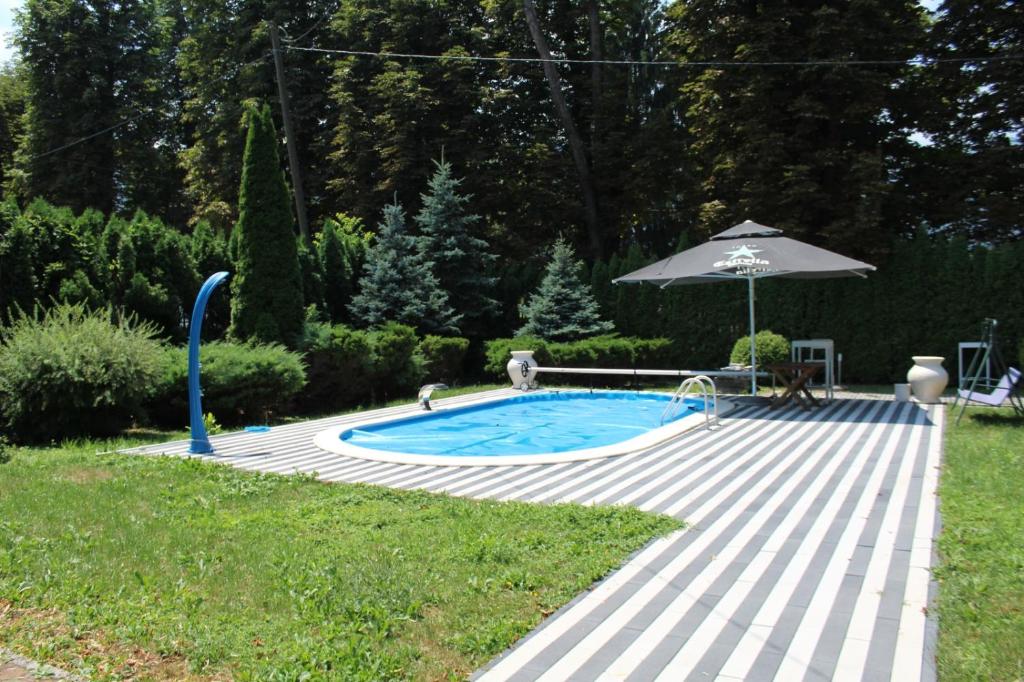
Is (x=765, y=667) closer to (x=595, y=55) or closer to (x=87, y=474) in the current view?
(x=87, y=474)

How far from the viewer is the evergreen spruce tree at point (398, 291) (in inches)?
642

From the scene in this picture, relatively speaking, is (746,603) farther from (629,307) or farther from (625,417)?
(629,307)

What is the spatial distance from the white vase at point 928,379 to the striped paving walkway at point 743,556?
10.3ft

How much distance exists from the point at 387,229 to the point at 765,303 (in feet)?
28.5

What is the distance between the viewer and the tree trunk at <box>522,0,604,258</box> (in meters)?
23.2

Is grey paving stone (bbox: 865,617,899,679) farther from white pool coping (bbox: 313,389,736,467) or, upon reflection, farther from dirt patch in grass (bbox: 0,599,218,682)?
white pool coping (bbox: 313,389,736,467)

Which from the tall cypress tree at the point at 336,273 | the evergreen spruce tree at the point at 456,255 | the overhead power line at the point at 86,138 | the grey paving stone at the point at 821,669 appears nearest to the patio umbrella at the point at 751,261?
the evergreen spruce tree at the point at 456,255

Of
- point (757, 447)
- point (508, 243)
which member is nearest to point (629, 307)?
point (508, 243)

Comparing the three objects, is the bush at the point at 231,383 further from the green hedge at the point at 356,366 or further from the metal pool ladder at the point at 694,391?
the metal pool ladder at the point at 694,391

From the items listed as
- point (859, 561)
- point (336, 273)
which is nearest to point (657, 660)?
point (859, 561)

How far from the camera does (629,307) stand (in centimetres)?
1817

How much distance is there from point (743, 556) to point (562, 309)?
13.0 meters

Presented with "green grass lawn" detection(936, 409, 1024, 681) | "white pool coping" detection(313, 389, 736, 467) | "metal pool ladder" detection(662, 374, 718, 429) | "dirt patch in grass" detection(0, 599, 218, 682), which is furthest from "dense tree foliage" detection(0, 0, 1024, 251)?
"dirt patch in grass" detection(0, 599, 218, 682)

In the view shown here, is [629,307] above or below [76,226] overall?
below
